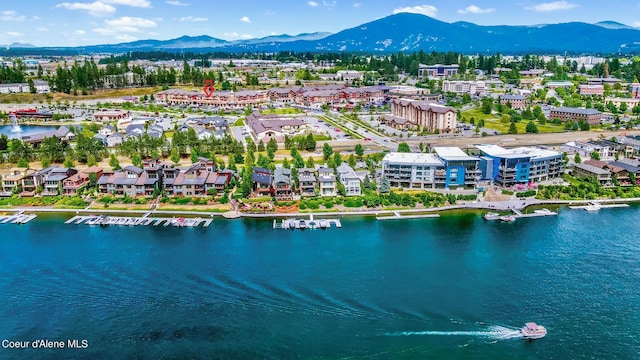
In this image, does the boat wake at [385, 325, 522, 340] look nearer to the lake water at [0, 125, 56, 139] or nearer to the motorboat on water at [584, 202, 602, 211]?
the motorboat on water at [584, 202, 602, 211]

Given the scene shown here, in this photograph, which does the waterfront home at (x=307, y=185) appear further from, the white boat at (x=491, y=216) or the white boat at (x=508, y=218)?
the white boat at (x=508, y=218)

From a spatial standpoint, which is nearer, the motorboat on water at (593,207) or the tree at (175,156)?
the motorboat on water at (593,207)

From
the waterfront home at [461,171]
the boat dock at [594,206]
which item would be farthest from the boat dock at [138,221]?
the boat dock at [594,206]

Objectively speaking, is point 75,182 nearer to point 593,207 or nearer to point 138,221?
point 138,221

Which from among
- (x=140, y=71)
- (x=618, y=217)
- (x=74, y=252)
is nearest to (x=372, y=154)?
(x=618, y=217)

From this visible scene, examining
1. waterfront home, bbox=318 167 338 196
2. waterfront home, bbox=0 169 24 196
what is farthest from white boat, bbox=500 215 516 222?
waterfront home, bbox=0 169 24 196

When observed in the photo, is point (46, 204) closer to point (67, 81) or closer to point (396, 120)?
point (396, 120)
